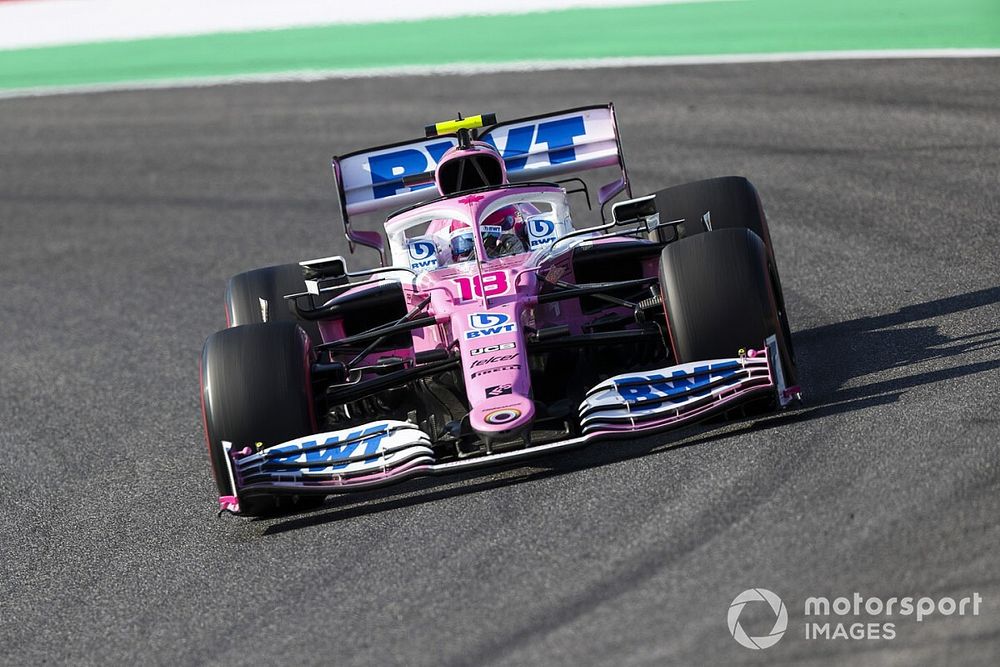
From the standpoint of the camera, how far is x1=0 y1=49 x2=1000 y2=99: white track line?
56.4ft

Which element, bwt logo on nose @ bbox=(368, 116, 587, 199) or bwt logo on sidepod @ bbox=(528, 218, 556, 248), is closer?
bwt logo on sidepod @ bbox=(528, 218, 556, 248)

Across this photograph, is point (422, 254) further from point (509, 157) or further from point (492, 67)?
point (492, 67)

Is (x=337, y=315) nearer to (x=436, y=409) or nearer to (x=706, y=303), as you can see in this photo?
(x=436, y=409)

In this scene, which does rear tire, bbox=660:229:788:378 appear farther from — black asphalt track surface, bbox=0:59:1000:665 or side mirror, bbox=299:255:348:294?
side mirror, bbox=299:255:348:294

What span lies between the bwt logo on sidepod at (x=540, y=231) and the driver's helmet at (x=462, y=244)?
0.41 metres

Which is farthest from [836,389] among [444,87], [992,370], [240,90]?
[240,90]

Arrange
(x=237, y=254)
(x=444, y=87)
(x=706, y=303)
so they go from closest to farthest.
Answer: (x=706, y=303) < (x=237, y=254) < (x=444, y=87)

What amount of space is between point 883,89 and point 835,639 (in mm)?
11653

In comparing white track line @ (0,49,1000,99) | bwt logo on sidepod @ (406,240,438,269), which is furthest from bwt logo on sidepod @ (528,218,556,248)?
white track line @ (0,49,1000,99)

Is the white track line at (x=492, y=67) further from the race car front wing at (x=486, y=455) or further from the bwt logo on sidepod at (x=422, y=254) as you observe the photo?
the race car front wing at (x=486, y=455)

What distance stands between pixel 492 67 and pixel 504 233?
10518 millimetres

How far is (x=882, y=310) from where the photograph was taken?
1002cm

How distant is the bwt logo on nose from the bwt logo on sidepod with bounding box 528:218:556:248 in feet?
3.11

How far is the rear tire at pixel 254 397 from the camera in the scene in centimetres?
766
